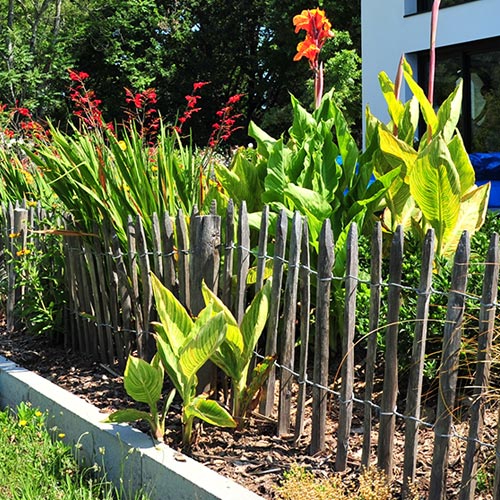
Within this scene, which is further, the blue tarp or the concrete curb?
the blue tarp

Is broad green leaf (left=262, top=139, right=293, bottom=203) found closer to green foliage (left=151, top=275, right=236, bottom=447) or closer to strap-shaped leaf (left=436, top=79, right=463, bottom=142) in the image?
strap-shaped leaf (left=436, top=79, right=463, bottom=142)

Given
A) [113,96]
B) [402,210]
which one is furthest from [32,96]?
[402,210]

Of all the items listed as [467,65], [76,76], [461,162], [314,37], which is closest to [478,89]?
[467,65]

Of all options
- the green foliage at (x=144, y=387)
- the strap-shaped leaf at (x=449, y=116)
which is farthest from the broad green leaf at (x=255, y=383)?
the strap-shaped leaf at (x=449, y=116)

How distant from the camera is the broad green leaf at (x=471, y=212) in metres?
3.90

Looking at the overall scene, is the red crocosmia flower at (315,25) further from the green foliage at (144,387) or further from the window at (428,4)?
the window at (428,4)

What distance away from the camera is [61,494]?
11.1ft

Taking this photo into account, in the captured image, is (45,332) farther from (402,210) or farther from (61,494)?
(402,210)

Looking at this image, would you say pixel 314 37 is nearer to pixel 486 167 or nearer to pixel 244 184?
pixel 244 184

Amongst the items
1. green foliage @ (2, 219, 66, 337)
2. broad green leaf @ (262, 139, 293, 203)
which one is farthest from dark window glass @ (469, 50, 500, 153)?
broad green leaf @ (262, 139, 293, 203)

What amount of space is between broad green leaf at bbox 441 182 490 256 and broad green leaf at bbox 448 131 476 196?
0.05 metres

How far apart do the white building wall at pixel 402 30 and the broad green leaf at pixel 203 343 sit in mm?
12441

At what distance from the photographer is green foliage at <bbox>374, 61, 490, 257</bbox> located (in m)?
3.57

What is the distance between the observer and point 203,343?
10.3 feet
